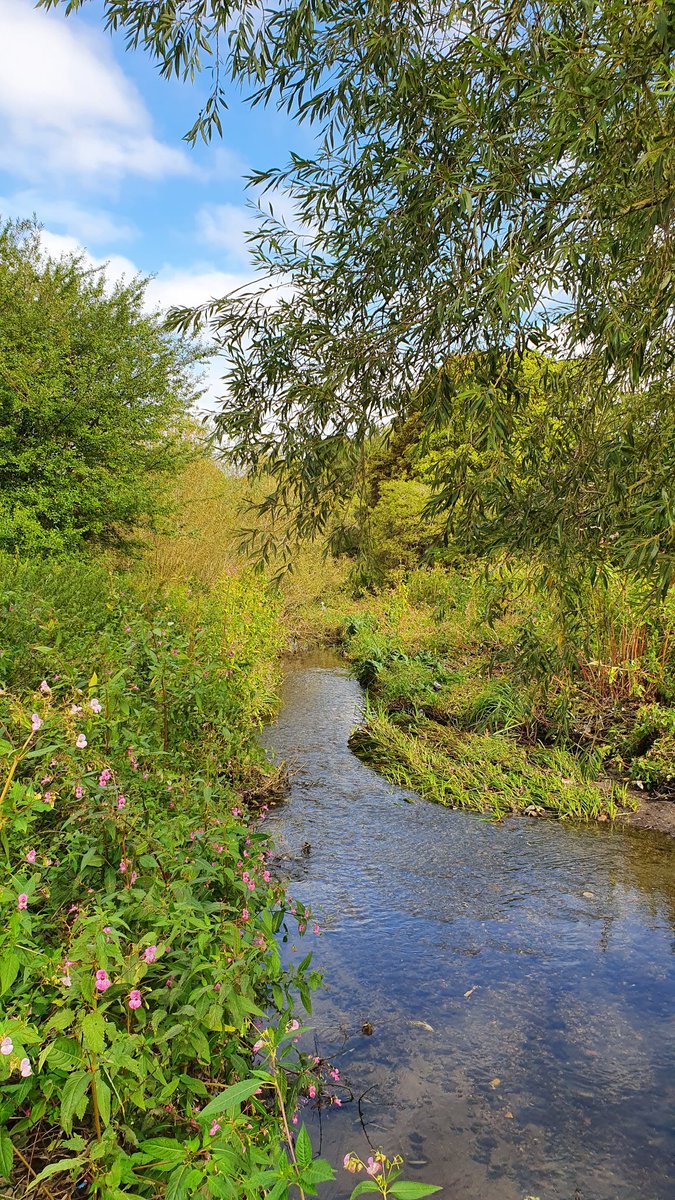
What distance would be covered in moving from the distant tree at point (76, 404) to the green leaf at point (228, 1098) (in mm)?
9568

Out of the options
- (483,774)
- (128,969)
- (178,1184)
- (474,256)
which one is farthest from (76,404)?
(178,1184)

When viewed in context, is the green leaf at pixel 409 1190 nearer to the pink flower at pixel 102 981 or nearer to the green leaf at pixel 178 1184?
the green leaf at pixel 178 1184

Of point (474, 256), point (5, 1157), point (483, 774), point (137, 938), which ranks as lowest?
point (483, 774)

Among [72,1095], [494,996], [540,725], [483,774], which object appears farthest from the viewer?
[540,725]

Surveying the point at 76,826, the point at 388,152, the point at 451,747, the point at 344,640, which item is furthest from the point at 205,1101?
the point at 344,640

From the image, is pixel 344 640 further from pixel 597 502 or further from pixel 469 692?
pixel 597 502

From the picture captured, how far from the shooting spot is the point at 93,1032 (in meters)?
1.67

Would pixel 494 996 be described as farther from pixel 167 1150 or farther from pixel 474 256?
pixel 474 256

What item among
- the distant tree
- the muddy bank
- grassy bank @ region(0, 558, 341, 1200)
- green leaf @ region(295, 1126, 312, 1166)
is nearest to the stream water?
the muddy bank

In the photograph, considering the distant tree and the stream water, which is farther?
the distant tree

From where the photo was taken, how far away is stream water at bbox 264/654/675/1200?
2.83 meters

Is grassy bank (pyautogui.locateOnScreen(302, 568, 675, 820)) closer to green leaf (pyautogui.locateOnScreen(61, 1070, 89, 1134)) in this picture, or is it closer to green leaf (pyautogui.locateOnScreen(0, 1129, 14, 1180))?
green leaf (pyautogui.locateOnScreen(61, 1070, 89, 1134))

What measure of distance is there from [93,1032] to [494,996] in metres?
2.87

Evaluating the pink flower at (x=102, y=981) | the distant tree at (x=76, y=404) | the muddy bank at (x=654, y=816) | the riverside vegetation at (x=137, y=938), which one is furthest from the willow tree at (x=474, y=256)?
the distant tree at (x=76, y=404)
